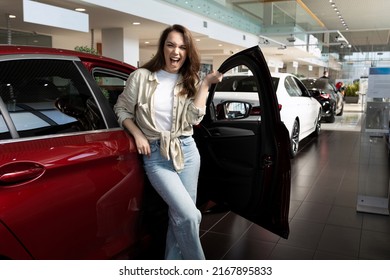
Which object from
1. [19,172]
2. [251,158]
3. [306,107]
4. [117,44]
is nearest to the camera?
[19,172]

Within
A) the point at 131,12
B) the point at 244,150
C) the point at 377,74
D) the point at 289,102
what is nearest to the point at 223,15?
the point at 131,12

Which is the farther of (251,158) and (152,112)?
(251,158)

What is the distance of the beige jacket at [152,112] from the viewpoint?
2.11 meters

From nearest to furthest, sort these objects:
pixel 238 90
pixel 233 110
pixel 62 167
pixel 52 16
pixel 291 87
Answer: pixel 62 167 → pixel 233 110 → pixel 238 90 → pixel 291 87 → pixel 52 16

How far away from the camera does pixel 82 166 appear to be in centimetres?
179

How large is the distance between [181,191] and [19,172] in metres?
0.89

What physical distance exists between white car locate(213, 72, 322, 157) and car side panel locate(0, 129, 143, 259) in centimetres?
329

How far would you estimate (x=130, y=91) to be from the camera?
2.15 m

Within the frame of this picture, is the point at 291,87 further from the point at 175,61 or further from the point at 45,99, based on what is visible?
the point at 45,99

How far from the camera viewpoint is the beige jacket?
6.91 feet

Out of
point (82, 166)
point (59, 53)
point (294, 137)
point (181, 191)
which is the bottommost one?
point (294, 137)

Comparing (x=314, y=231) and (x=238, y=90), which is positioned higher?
(x=238, y=90)

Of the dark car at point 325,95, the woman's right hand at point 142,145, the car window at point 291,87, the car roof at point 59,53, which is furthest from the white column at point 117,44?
the woman's right hand at point 142,145

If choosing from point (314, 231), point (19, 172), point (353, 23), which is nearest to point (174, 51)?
point (19, 172)
